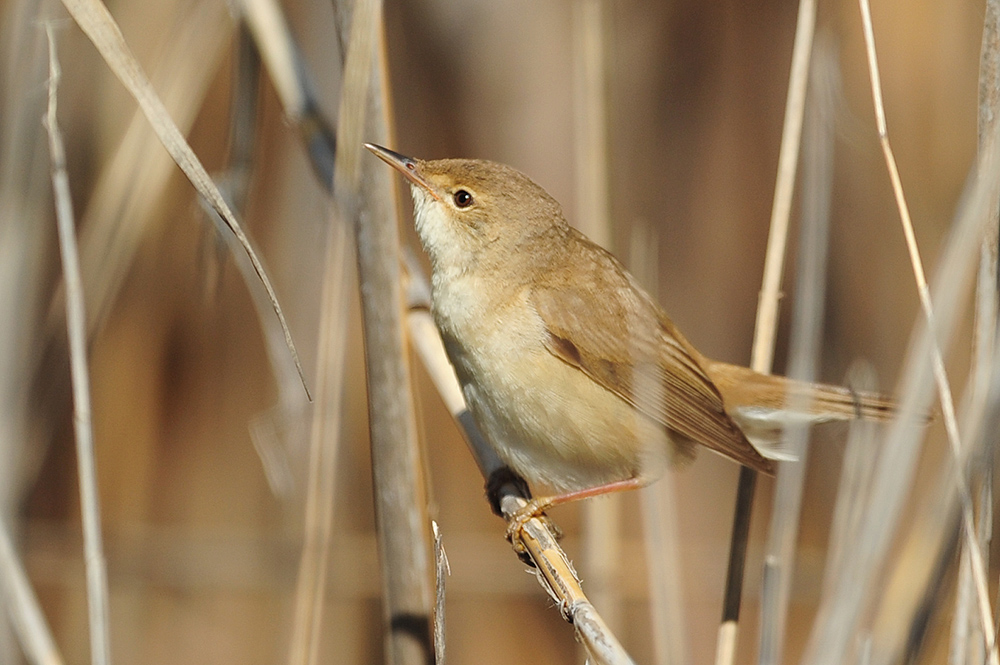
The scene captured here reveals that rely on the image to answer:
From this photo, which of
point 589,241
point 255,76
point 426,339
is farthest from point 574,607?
point 255,76

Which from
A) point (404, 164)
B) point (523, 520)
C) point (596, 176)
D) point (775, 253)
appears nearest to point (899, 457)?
point (775, 253)

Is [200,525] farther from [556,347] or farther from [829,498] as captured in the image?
[829,498]

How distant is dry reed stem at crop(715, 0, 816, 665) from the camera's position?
1907mm

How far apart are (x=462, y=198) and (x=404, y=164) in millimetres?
268

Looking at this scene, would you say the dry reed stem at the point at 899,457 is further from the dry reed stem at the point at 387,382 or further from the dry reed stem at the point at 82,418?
the dry reed stem at the point at 82,418

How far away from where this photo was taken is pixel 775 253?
2.04 meters

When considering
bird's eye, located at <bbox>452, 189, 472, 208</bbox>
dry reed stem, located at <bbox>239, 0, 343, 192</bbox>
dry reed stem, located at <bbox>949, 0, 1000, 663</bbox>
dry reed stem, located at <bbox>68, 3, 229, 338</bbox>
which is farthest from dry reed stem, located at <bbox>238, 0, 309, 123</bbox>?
dry reed stem, located at <bbox>949, 0, 1000, 663</bbox>

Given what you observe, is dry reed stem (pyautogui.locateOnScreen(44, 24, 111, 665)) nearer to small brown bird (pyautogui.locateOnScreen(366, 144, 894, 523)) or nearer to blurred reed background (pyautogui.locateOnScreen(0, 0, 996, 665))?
small brown bird (pyautogui.locateOnScreen(366, 144, 894, 523))

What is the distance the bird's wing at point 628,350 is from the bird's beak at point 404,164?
1.35ft

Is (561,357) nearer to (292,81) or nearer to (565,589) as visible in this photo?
(565,589)

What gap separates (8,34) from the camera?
84.7 inches

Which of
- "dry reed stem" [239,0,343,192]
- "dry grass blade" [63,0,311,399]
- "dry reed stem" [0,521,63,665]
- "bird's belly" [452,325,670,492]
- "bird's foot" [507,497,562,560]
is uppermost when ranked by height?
"dry reed stem" [239,0,343,192]

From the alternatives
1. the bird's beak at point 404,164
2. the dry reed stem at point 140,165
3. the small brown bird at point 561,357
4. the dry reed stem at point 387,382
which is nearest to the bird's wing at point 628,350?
the small brown bird at point 561,357

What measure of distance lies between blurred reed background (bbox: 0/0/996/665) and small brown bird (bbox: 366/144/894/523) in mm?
588
